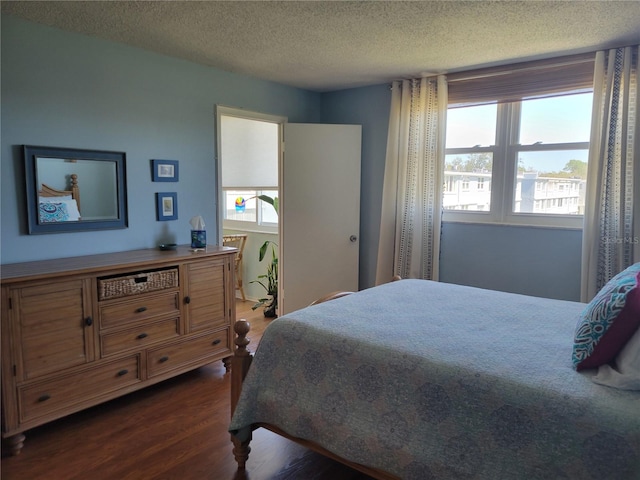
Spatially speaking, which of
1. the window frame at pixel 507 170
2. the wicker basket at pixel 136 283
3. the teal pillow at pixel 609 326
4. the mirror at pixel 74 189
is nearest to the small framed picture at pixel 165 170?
the mirror at pixel 74 189

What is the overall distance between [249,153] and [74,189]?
2.51m

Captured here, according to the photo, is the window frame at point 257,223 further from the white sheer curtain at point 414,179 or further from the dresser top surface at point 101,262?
the dresser top surface at point 101,262

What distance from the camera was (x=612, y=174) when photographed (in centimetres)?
299

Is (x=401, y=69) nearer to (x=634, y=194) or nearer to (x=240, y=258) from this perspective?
(x=634, y=194)

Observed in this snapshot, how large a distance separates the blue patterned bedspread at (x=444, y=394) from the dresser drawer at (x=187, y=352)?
42.8 inches

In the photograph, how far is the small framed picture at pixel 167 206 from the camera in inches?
129

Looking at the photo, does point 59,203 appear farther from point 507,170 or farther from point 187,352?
point 507,170

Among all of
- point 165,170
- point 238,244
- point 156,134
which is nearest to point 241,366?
point 165,170

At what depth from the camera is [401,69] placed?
3.54 m

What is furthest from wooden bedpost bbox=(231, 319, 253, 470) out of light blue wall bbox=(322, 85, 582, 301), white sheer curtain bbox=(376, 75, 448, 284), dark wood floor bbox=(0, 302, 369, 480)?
light blue wall bbox=(322, 85, 582, 301)

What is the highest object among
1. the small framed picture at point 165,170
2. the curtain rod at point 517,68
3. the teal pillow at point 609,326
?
Result: the curtain rod at point 517,68

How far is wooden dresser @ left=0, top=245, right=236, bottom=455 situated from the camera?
226 cm

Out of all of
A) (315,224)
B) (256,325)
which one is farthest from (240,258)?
(315,224)

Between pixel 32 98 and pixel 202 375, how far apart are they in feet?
6.88
